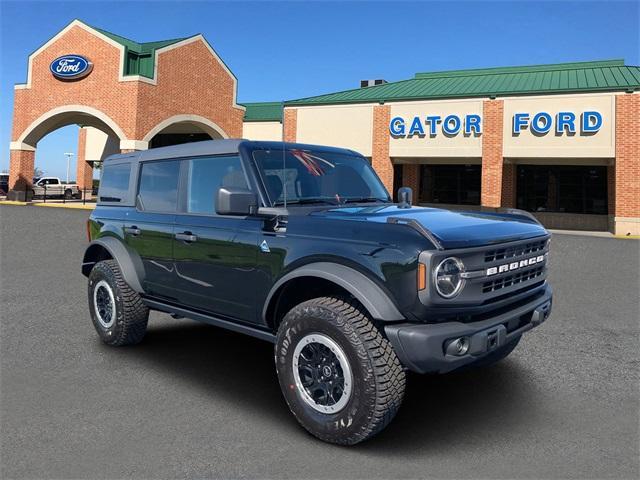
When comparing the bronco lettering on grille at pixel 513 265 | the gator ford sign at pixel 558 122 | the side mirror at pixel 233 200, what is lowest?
the bronco lettering on grille at pixel 513 265

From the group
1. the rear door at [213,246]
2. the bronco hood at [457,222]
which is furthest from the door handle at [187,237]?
the bronco hood at [457,222]

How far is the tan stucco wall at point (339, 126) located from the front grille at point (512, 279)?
23.0 meters

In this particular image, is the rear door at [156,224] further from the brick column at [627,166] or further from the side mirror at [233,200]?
the brick column at [627,166]

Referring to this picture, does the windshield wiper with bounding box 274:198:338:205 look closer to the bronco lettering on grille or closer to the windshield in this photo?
the windshield

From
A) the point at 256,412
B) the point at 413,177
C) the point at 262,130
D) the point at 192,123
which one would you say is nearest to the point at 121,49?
the point at 192,123

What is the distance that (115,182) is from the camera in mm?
6074

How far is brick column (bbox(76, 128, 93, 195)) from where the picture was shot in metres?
45.8

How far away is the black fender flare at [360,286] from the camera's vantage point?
3420mm

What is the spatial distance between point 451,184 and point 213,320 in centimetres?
2520

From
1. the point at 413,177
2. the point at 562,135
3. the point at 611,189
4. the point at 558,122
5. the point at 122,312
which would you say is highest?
the point at 558,122

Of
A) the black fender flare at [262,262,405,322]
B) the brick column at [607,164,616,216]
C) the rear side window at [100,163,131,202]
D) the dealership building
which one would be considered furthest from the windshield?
the brick column at [607,164,616,216]

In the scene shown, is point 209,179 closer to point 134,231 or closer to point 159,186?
point 159,186

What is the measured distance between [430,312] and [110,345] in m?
3.77

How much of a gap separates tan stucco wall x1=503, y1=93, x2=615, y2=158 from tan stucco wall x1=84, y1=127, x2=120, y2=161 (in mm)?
31866
